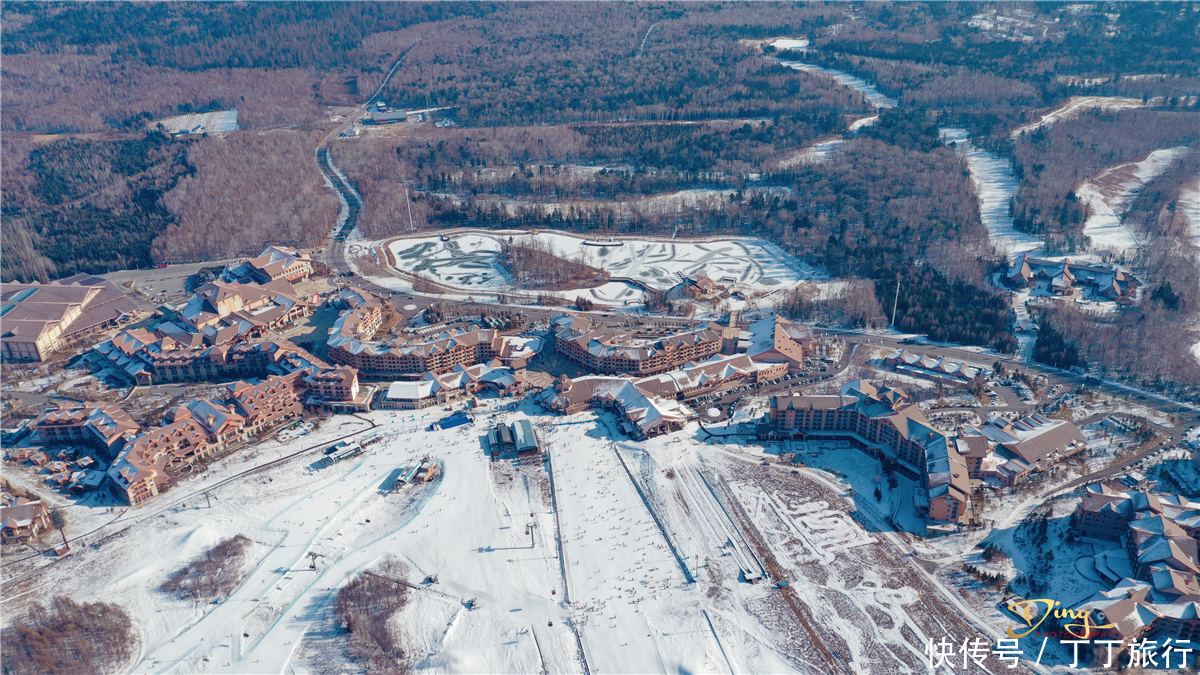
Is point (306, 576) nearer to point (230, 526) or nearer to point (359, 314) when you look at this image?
point (230, 526)

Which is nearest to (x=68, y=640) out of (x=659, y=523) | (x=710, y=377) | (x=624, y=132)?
(x=659, y=523)

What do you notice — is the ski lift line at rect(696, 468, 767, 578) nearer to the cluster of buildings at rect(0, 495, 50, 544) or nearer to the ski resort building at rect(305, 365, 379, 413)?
the ski resort building at rect(305, 365, 379, 413)

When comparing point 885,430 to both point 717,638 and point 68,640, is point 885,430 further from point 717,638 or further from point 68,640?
point 68,640

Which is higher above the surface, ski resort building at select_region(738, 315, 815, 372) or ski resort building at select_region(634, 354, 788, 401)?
ski resort building at select_region(738, 315, 815, 372)

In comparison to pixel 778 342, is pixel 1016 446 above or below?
below

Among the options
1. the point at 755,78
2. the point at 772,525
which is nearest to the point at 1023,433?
the point at 772,525

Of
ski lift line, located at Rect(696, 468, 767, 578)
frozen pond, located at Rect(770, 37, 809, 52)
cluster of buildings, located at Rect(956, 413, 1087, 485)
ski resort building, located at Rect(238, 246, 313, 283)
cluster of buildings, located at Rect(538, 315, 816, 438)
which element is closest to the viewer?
ski lift line, located at Rect(696, 468, 767, 578)

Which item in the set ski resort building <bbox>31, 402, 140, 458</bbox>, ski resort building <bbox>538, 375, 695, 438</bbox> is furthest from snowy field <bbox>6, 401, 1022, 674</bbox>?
ski resort building <bbox>31, 402, 140, 458</bbox>
